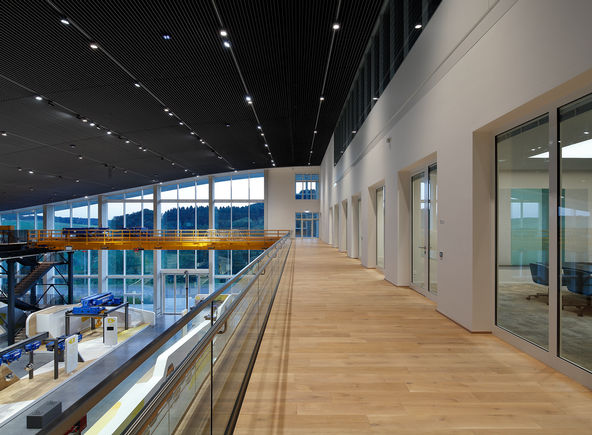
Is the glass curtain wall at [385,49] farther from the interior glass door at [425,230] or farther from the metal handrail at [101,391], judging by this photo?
the metal handrail at [101,391]

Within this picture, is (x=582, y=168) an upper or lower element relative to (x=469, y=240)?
upper

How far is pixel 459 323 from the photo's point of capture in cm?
443

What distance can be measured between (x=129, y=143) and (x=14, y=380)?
9805 mm

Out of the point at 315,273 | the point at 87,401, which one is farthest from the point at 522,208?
the point at 315,273

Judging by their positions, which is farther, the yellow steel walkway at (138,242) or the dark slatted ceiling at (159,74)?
the yellow steel walkway at (138,242)

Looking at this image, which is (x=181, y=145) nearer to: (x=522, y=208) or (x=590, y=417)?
(x=522, y=208)

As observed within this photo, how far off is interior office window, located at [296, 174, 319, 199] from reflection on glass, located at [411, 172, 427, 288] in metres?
21.1

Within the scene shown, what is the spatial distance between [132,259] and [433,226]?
83.5 ft

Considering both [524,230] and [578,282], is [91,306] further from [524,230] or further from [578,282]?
[578,282]

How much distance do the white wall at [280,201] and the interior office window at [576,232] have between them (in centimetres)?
2457

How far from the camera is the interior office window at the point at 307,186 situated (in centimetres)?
2805

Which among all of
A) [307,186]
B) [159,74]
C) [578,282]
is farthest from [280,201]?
Result: [578,282]

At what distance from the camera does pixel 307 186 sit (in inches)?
1116

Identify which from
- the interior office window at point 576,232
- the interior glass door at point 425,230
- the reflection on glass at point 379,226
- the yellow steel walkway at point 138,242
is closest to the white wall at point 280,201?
the yellow steel walkway at point 138,242
